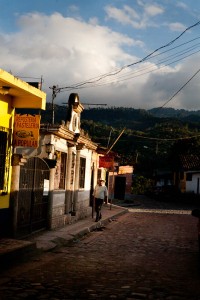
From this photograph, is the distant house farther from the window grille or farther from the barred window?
the barred window

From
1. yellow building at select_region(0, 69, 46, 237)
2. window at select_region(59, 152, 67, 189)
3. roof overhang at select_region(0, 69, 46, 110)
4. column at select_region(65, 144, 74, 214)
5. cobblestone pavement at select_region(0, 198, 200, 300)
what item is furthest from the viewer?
column at select_region(65, 144, 74, 214)

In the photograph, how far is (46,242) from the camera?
1093 centimetres

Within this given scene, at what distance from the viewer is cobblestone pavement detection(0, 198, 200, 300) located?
20.3 ft

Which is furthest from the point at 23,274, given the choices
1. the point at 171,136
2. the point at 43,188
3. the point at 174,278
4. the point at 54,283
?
the point at 171,136

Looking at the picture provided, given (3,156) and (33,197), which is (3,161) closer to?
(3,156)

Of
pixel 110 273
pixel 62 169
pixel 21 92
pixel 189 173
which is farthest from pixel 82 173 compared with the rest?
pixel 189 173

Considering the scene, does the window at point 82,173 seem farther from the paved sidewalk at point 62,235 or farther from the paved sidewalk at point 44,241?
the paved sidewalk at point 62,235

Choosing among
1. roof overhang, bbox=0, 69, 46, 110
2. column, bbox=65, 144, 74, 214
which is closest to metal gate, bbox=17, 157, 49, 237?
roof overhang, bbox=0, 69, 46, 110

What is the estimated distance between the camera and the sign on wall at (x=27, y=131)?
34.1 ft

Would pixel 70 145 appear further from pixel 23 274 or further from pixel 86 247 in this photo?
pixel 23 274

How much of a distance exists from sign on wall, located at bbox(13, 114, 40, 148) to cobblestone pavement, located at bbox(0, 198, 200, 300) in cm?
276

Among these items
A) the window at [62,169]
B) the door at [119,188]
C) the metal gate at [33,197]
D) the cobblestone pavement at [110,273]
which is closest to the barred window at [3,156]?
the metal gate at [33,197]

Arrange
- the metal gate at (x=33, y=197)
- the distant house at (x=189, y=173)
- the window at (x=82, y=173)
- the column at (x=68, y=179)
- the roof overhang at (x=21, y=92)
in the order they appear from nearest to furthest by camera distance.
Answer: the roof overhang at (x=21, y=92) → the metal gate at (x=33, y=197) → the column at (x=68, y=179) → the window at (x=82, y=173) → the distant house at (x=189, y=173)

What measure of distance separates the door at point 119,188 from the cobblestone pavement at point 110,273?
27.7 metres
